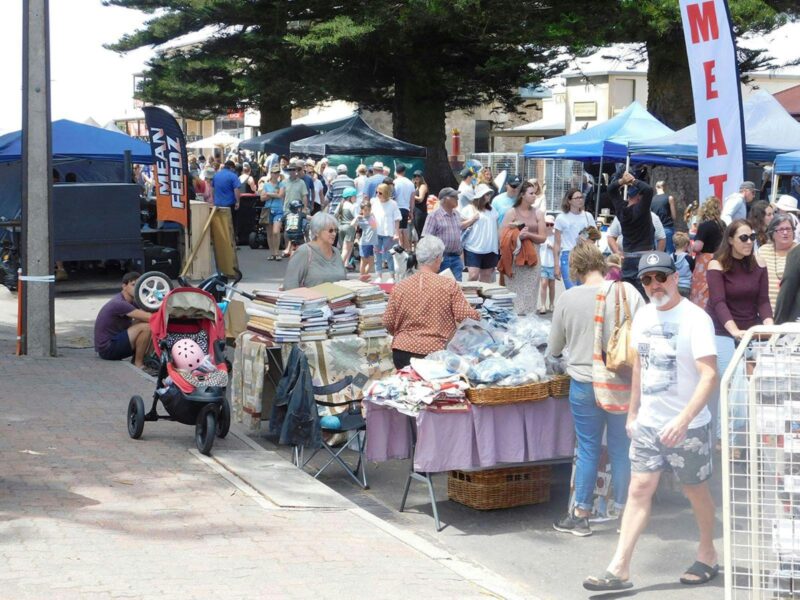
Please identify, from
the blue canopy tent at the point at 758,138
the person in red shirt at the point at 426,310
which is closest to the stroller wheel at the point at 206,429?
the person in red shirt at the point at 426,310

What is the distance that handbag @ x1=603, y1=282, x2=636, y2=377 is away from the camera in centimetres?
654

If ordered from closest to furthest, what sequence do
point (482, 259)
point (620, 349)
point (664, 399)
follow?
1. point (664, 399)
2. point (620, 349)
3. point (482, 259)

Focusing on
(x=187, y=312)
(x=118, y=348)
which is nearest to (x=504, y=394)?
(x=187, y=312)

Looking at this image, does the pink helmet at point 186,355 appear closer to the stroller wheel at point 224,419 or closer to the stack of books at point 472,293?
the stroller wheel at point 224,419

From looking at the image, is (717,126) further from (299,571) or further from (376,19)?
(376,19)

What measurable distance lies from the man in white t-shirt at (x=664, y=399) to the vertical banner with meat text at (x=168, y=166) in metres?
14.0

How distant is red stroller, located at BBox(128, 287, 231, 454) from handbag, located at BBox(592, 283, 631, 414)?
298 cm

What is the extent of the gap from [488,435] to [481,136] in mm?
59252

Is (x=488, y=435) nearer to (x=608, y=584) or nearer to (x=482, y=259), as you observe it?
(x=608, y=584)

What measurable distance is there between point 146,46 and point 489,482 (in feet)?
100

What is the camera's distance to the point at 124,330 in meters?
12.3

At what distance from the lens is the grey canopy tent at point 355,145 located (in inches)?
1029

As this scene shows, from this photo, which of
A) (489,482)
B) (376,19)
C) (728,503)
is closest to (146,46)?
(376,19)

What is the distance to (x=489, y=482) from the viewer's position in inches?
296
